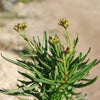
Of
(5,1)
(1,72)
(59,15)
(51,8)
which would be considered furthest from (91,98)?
(5,1)

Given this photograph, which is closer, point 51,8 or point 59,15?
point 59,15

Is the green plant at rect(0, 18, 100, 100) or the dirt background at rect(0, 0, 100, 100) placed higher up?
the dirt background at rect(0, 0, 100, 100)

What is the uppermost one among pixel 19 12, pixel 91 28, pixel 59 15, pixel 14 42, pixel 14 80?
pixel 19 12

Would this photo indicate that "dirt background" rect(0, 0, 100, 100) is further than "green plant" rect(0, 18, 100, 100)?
Yes

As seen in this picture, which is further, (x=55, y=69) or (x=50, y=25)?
(x=50, y=25)

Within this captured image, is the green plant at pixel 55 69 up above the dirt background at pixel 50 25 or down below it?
below

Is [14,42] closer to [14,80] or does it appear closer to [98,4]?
[14,80]

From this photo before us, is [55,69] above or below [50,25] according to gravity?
below

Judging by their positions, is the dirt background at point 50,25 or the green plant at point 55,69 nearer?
the green plant at point 55,69
